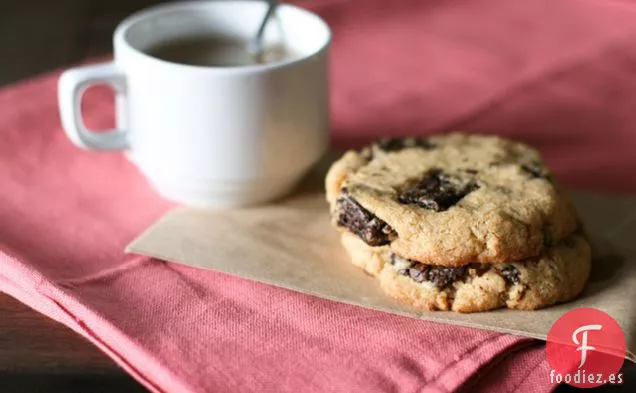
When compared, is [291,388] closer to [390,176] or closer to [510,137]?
[390,176]

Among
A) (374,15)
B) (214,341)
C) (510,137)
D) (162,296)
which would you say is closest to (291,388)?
(214,341)

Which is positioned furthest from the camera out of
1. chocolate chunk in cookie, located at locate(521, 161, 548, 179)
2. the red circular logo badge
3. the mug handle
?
the mug handle

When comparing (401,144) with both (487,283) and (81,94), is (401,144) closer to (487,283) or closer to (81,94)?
(487,283)

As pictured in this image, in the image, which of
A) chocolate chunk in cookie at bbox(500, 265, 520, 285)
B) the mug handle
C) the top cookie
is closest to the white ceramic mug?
the mug handle

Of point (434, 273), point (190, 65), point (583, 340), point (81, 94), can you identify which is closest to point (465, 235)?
point (434, 273)

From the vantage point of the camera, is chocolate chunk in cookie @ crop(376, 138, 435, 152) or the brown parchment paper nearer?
the brown parchment paper

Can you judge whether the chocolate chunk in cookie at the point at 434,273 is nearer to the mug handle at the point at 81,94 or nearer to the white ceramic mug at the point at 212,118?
the white ceramic mug at the point at 212,118

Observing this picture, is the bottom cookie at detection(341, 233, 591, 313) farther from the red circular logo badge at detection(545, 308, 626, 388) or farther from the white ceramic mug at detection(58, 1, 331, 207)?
the white ceramic mug at detection(58, 1, 331, 207)
